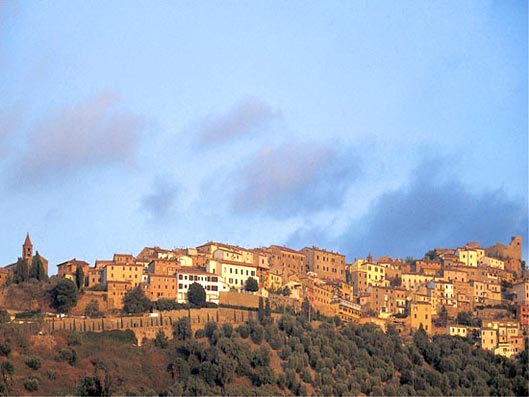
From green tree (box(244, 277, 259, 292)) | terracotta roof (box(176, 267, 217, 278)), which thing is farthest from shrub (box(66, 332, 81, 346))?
green tree (box(244, 277, 259, 292))

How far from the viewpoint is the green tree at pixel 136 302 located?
236ft

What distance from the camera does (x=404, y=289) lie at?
277ft

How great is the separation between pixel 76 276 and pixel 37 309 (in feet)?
14.1

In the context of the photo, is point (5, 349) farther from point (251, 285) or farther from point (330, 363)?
point (251, 285)

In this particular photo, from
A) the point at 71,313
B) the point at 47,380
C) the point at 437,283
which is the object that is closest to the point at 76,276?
the point at 71,313

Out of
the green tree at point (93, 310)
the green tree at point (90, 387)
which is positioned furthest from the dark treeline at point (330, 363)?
the green tree at point (93, 310)

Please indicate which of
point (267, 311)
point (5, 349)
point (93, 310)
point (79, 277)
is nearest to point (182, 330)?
point (93, 310)

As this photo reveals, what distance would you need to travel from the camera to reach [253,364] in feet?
221

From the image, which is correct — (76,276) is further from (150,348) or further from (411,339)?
(411,339)

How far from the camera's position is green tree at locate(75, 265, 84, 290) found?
7443cm

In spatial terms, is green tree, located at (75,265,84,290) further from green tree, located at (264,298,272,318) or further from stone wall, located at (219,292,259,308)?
green tree, located at (264,298,272,318)

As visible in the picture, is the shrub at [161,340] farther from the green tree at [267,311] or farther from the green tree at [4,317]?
the green tree at [4,317]

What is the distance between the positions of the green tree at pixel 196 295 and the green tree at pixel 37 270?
26.1ft

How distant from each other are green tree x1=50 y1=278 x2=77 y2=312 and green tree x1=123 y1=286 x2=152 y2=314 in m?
2.69
